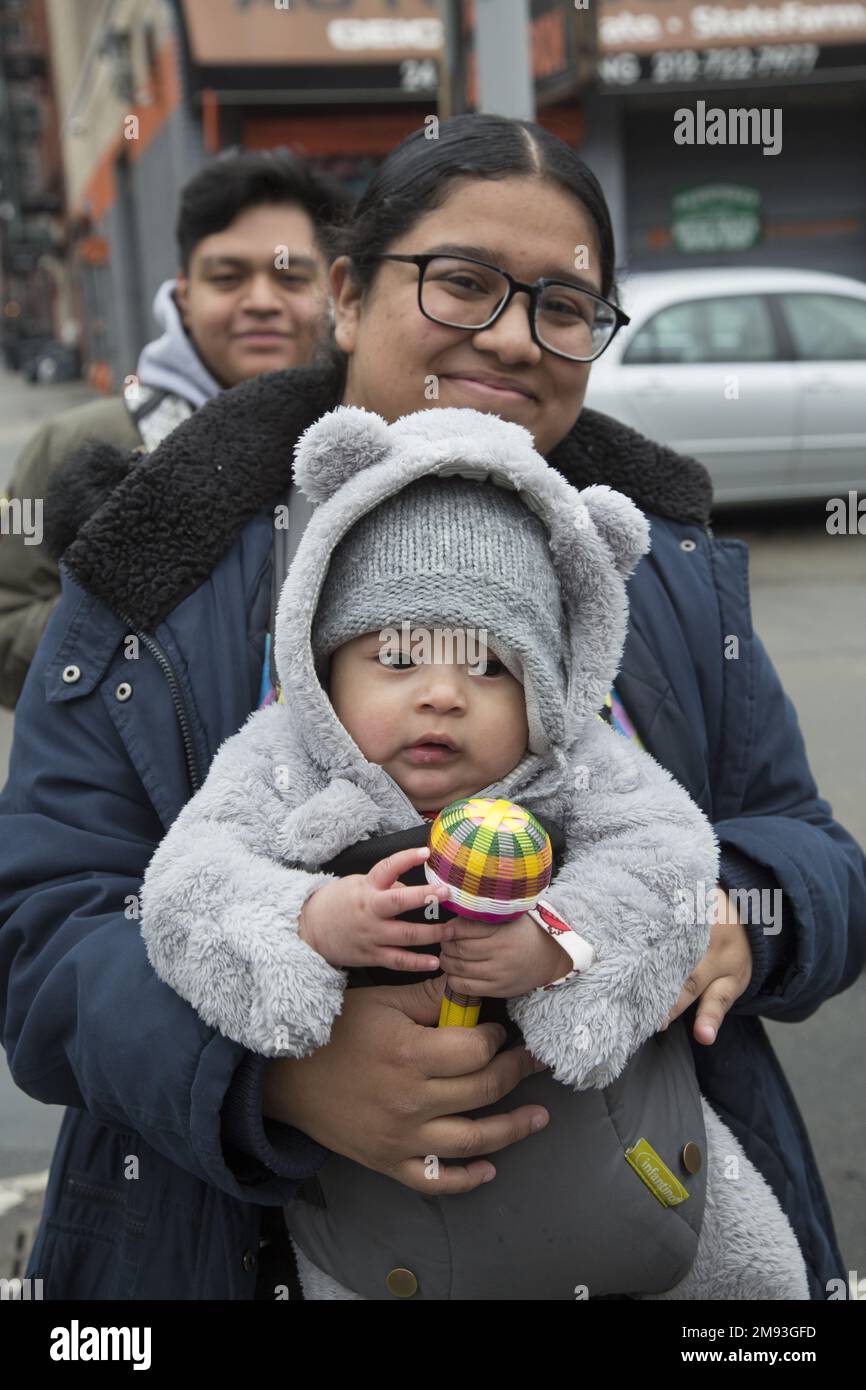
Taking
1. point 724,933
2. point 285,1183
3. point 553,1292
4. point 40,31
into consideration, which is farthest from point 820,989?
point 40,31

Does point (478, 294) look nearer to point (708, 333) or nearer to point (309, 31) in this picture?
point (708, 333)

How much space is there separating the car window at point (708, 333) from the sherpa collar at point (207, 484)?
767cm

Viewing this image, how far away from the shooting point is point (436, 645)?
145 cm

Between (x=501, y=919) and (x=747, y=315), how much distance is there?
8921mm

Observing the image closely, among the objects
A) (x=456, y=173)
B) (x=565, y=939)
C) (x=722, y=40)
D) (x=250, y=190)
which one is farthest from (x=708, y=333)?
(x=565, y=939)

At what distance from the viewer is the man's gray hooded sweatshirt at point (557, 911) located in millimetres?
1305

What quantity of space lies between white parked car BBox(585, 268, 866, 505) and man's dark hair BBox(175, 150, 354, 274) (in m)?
5.92

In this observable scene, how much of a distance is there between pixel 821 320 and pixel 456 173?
8568 mm

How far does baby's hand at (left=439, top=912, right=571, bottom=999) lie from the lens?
1258 mm

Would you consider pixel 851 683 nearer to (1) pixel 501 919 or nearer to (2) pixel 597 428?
(2) pixel 597 428

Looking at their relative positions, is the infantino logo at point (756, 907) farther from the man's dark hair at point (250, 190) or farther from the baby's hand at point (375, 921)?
the man's dark hair at point (250, 190)

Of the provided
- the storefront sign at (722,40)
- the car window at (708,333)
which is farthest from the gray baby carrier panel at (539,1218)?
the storefront sign at (722,40)

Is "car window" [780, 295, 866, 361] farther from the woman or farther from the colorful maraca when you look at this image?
the colorful maraca

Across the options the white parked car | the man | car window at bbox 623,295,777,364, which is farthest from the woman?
car window at bbox 623,295,777,364
